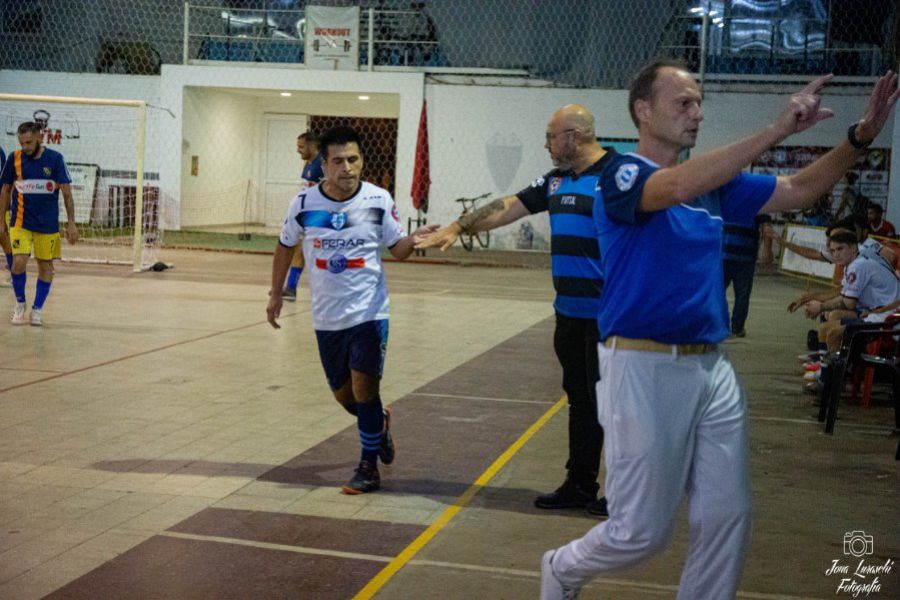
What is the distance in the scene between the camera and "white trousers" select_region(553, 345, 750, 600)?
12.2ft

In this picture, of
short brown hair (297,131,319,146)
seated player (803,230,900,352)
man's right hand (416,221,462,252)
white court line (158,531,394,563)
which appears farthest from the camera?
short brown hair (297,131,319,146)

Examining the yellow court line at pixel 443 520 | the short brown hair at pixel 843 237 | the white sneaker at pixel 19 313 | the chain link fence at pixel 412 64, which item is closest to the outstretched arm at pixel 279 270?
the yellow court line at pixel 443 520

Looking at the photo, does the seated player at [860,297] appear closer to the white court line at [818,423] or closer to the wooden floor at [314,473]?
the wooden floor at [314,473]

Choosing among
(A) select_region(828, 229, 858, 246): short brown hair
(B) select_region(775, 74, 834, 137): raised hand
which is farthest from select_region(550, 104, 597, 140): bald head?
(A) select_region(828, 229, 858, 246): short brown hair

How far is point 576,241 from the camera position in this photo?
239 inches

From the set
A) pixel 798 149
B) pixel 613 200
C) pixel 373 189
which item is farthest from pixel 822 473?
pixel 798 149

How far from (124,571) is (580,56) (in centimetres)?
2455

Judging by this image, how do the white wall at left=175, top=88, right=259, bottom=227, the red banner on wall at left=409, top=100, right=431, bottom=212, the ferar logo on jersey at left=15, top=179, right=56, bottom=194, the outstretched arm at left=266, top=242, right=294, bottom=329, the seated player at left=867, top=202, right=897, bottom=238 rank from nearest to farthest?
the outstretched arm at left=266, top=242, right=294, bottom=329
the ferar logo on jersey at left=15, top=179, right=56, bottom=194
the seated player at left=867, top=202, right=897, bottom=238
the red banner on wall at left=409, top=100, right=431, bottom=212
the white wall at left=175, top=88, right=259, bottom=227

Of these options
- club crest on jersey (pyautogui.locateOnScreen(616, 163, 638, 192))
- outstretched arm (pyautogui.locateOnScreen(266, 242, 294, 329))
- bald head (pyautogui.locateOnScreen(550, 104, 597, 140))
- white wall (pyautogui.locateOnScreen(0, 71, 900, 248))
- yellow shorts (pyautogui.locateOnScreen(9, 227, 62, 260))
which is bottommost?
yellow shorts (pyautogui.locateOnScreen(9, 227, 62, 260))

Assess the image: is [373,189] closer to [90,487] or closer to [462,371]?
[90,487]

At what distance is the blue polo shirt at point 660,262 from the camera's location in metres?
3.74

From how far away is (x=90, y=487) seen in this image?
20.7ft

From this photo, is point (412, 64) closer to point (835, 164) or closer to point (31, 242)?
point (31, 242)

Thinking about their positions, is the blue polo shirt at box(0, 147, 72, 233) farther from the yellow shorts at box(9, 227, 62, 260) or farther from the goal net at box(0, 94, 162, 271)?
the goal net at box(0, 94, 162, 271)
